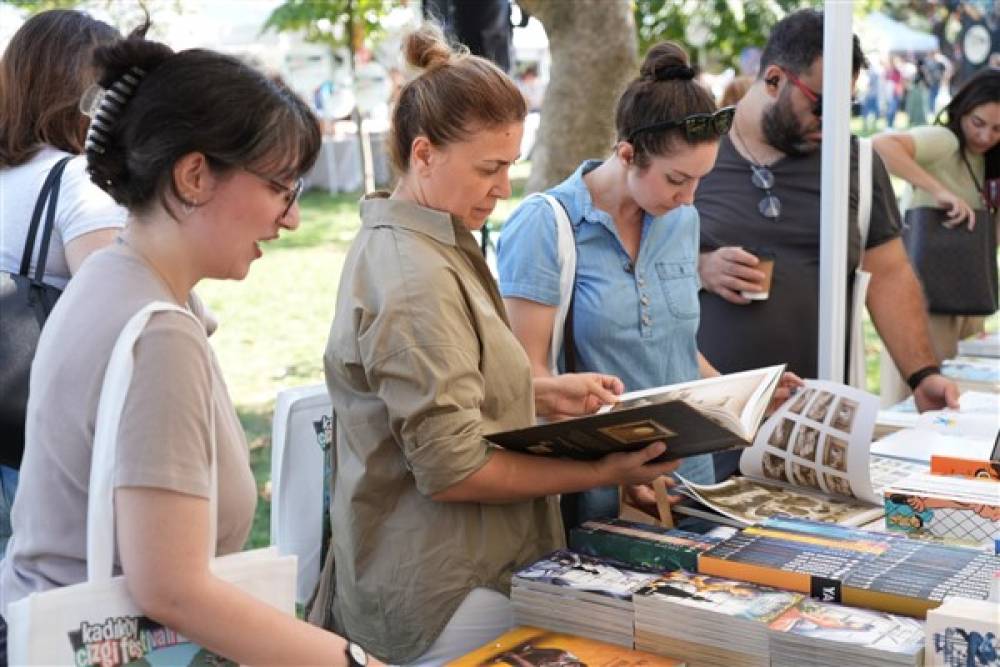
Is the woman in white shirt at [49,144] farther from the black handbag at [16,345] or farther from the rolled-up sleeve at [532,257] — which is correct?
the rolled-up sleeve at [532,257]

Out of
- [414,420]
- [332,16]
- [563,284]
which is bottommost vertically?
[414,420]

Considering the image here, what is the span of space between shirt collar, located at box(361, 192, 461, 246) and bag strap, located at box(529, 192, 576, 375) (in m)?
0.42

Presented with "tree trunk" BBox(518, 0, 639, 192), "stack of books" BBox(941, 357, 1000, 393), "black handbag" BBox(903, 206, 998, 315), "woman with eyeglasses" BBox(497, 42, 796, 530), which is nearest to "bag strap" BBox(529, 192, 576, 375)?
"woman with eyeglasses" BBox(497, 42, 796, 530)

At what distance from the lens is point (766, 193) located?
288cm

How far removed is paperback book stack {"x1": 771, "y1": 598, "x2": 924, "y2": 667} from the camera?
1.34 m

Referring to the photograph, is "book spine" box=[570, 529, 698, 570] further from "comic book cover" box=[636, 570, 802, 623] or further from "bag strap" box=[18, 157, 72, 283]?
"bag strap" box=[18, 157, 72, 283]

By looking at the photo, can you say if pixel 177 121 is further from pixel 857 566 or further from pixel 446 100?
pixel 857 566

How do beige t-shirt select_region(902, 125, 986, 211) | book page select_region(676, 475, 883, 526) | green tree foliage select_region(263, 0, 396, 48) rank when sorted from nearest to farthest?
book page select_region(676, 475, 883, 526) → beige t-shirt select_region(902, 125, 986, 211) → green tree foliage select_region(263, 0, 396, 48)

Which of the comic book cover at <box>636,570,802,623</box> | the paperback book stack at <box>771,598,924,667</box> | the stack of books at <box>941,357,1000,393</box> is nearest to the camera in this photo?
the paperback book stack at <box>771,598,924,667</box>

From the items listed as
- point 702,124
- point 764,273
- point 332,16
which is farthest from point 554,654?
point 332,16

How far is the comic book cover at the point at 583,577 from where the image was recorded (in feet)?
5.12

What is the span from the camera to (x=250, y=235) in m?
1.29

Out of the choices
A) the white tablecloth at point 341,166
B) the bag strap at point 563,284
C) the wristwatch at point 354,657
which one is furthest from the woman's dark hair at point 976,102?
the white tablecloth at point 341,166

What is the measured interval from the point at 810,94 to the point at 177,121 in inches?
79.4
